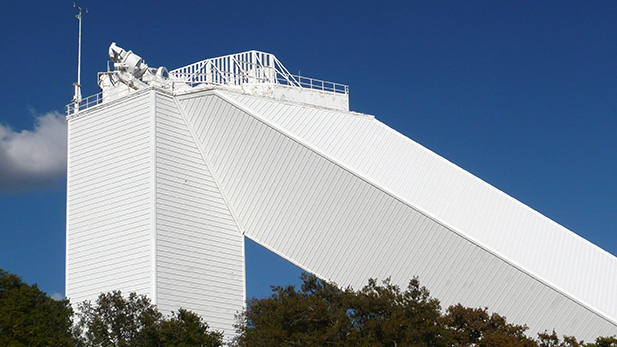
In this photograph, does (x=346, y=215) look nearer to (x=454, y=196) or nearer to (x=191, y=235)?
(x=454, y=196)

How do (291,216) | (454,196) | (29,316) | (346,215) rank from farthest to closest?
1. (291,216)
2. (454,196)
3. (346,215)
4. (29,316)

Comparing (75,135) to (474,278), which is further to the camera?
(75,135)

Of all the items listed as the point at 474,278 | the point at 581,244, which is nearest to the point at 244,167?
the point at 474,278

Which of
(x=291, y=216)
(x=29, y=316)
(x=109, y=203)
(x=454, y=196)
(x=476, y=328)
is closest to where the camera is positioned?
(x=476, y=328)

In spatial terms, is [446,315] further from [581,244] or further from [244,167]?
[244,167]

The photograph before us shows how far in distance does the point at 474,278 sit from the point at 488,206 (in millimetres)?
5246

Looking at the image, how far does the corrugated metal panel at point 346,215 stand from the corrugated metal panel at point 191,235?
2.66 ft

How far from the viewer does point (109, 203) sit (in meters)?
38.7

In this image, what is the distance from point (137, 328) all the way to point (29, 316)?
4.39 meters

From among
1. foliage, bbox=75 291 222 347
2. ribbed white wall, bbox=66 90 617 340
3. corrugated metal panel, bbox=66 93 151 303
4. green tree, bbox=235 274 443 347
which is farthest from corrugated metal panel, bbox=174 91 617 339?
foliage, bbox=75 291 222 347

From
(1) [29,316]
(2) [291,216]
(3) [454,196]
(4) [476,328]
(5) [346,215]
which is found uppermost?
(2) [291,216]

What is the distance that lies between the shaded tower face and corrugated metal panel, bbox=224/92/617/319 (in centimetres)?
10

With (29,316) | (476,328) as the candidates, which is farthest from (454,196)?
(29,316)

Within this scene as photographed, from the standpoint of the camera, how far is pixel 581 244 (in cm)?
3756
